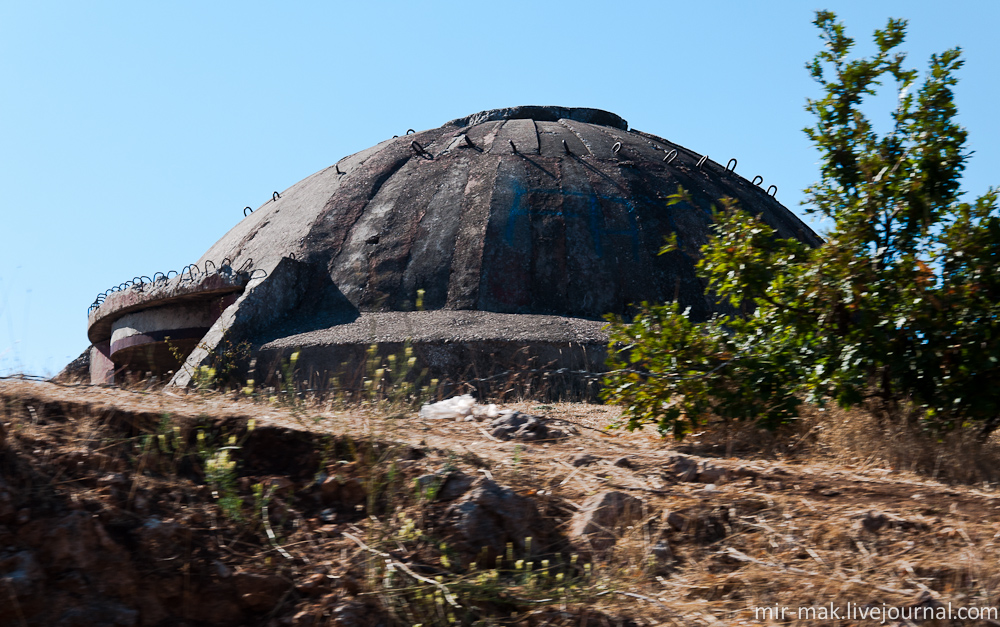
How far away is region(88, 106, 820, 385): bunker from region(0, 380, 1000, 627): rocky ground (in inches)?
183

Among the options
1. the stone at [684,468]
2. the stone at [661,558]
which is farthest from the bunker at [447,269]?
the stone at [661,558]

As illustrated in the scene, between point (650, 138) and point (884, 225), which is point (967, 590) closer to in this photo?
point (884, 225)

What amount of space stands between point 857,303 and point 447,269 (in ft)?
20.4

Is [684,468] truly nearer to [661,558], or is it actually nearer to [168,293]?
[661,558]

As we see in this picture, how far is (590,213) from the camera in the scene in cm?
1077

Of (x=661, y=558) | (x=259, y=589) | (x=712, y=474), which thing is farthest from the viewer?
(x=712, y=474)

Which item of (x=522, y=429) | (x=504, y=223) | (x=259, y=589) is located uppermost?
(x=504, y=223)

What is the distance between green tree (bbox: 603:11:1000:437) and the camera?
4391mm

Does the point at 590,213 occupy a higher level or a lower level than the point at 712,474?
higher

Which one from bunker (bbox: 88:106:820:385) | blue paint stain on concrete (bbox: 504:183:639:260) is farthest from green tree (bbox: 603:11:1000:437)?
blue paint stain on concrete (bbox: 504:183:639:260)

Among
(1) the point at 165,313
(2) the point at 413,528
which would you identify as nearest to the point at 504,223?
(1) the point at 165,313

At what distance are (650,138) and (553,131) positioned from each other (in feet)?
7.39

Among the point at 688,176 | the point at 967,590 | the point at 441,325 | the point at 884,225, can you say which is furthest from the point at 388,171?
the point at 967,590

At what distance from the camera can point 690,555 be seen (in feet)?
11.3
